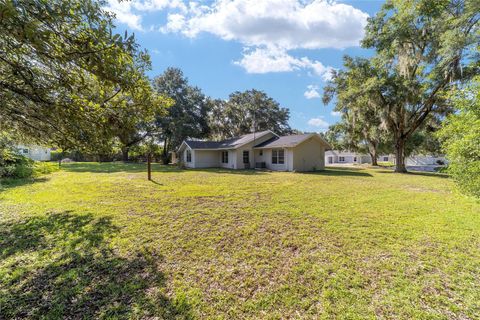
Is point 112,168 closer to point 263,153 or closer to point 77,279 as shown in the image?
point 263,153

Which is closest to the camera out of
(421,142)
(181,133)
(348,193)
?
(348,193)

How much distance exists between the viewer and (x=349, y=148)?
29.9 metres

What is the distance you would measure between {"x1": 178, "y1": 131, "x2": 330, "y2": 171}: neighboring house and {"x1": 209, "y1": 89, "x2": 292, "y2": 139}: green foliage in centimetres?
1245

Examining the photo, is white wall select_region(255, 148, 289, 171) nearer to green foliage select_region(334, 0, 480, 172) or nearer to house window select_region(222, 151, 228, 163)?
house window select_region(222, 151, 228, 163)

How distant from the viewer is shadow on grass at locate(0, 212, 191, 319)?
8.12ft

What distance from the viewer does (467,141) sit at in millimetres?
3846

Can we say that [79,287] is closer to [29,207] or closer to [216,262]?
[216,262]

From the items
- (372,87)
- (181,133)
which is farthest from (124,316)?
(181,133)

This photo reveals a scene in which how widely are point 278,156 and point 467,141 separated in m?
14.8

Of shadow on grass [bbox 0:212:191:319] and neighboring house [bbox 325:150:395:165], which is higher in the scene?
neighboring house [bbox 325:150:395:165]

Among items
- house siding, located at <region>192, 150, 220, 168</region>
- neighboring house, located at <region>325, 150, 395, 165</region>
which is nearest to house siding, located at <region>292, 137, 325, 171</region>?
house siding, located at <region>192, 150, 220, 168</region>

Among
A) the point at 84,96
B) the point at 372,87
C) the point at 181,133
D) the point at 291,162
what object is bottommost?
the point at 291,162

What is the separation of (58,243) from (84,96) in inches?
111

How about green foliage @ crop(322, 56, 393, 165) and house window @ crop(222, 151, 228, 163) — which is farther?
house window @ crop(222, 151, 228, 163)
